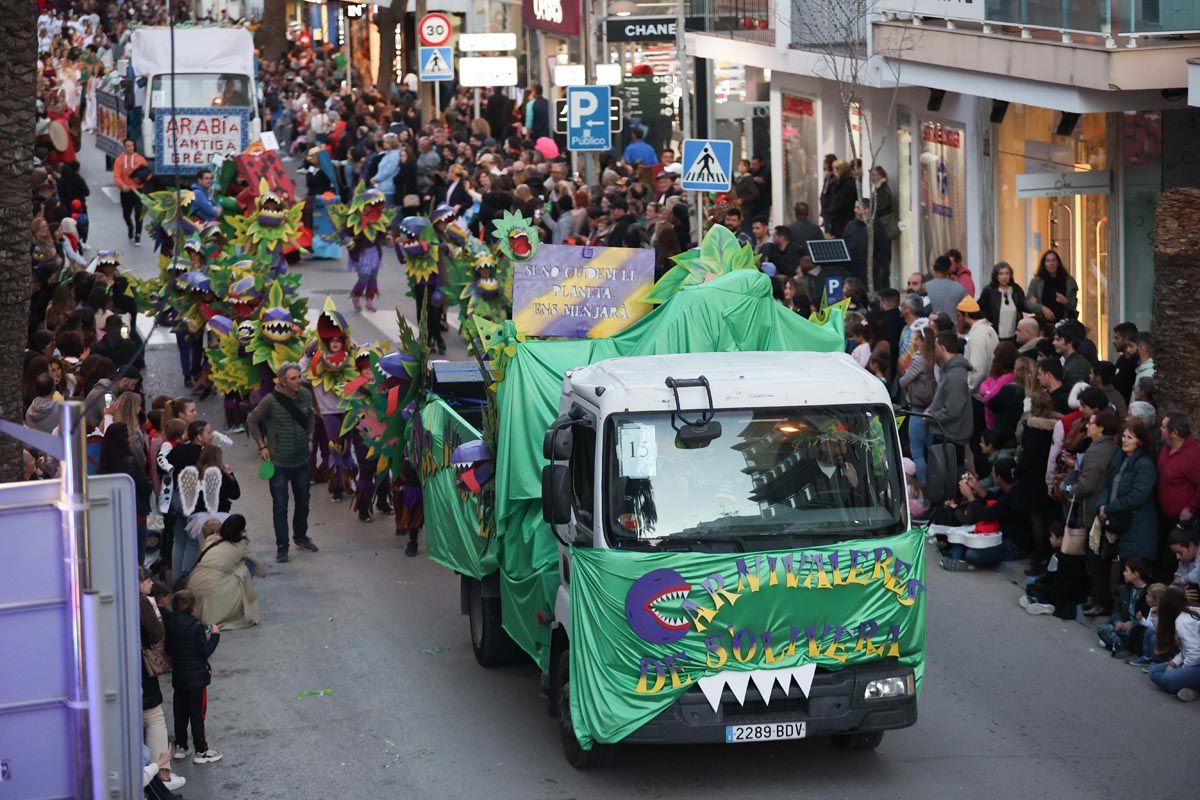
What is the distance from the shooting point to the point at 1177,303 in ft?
48.0

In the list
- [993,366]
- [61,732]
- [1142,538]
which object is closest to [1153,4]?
[993,366]

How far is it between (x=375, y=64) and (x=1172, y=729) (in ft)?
193

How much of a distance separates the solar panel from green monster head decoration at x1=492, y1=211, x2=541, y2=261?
7429 mm

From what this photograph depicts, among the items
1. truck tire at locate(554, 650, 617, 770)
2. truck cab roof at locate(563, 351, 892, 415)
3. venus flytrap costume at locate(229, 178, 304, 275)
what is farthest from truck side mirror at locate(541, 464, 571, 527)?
venus flytrap costume at locate(229, 178, 304, 275)

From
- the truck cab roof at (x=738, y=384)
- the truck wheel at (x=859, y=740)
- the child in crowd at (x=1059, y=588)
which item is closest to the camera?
the truck cab roof at (x=738, y=384)

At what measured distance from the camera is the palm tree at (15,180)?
39.6ft

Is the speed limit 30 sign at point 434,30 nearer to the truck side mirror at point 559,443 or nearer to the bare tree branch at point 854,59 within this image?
the bare tree branch at point 854,59

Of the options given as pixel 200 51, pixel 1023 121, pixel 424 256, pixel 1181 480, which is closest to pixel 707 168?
pixel 424 256

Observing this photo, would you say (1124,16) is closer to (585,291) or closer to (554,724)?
(585,291)

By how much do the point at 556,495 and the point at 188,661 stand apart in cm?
262

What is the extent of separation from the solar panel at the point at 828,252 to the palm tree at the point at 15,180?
39.4 feet

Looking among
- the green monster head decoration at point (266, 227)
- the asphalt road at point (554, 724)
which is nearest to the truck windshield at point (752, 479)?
the asphalt road at point (554, 724)

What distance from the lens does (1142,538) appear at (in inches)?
528

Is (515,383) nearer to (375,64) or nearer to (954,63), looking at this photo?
(954,63)
